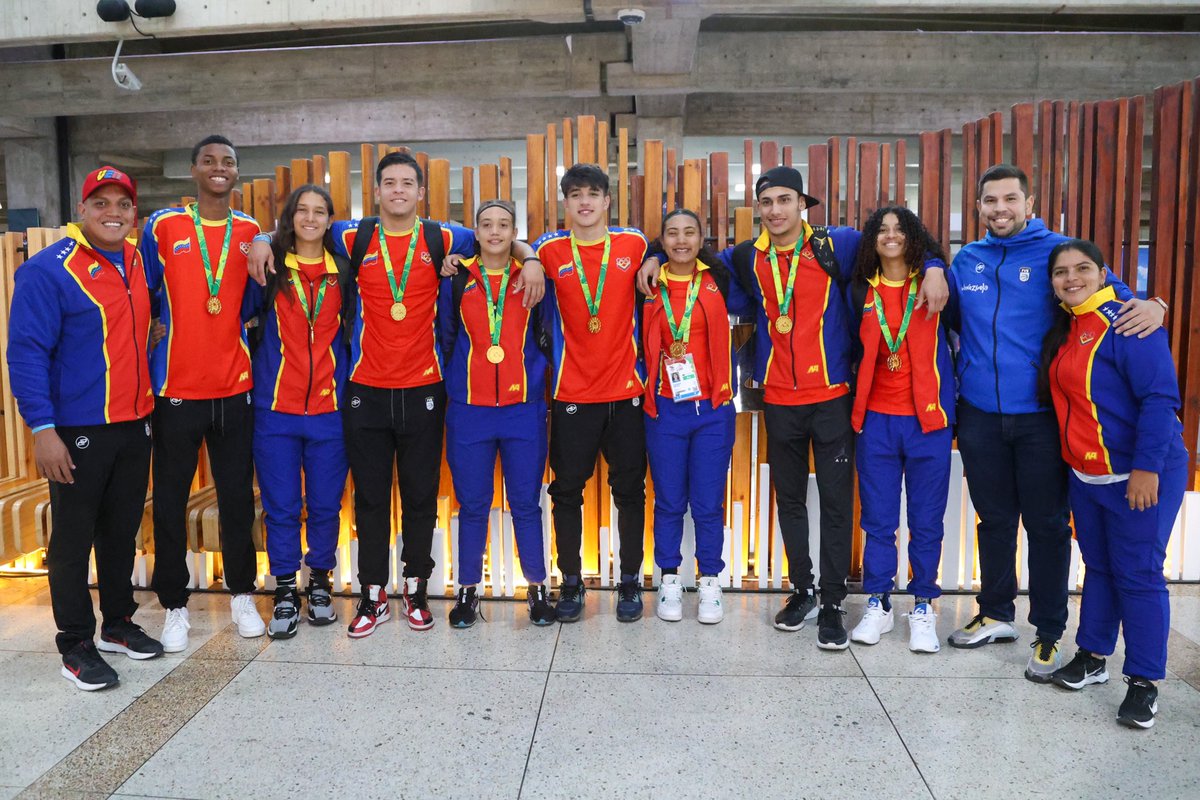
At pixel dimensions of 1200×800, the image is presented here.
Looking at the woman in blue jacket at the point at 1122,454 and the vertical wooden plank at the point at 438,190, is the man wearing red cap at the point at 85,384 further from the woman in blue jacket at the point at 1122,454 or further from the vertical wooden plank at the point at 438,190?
the woman in blue jacket at the point at 1122,454

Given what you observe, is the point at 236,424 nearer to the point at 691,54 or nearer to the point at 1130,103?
the point at 1130,103

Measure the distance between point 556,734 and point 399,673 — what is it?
29.5 inches

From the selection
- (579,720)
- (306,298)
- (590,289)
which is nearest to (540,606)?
(579,720)

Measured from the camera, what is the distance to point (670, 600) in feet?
11.6

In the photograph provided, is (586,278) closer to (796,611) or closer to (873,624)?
(796,611)

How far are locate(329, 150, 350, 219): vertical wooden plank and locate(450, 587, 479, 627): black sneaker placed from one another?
5.91 ft

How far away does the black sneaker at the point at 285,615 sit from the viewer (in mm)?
3332

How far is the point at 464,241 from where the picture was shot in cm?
337

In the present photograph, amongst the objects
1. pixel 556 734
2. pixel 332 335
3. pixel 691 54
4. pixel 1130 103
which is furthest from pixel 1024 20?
pixel 556 734

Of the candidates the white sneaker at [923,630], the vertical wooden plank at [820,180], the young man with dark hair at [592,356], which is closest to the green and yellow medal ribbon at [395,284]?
the young man with dark hair at [592,356]

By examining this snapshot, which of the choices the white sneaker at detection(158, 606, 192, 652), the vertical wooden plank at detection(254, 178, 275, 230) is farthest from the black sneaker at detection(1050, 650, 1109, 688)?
the vertical wooden plank at detection(254, 178, 275, 230)

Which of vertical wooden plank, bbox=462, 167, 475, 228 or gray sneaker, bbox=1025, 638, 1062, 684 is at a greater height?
vertical wooden plank, bbox=462, 167, 475, 228

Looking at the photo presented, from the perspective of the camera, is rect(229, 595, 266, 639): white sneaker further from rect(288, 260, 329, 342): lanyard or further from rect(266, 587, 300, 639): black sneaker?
rect(288, 260, 329, 342): lanyard

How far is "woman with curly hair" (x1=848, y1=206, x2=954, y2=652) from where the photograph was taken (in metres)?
3.11
